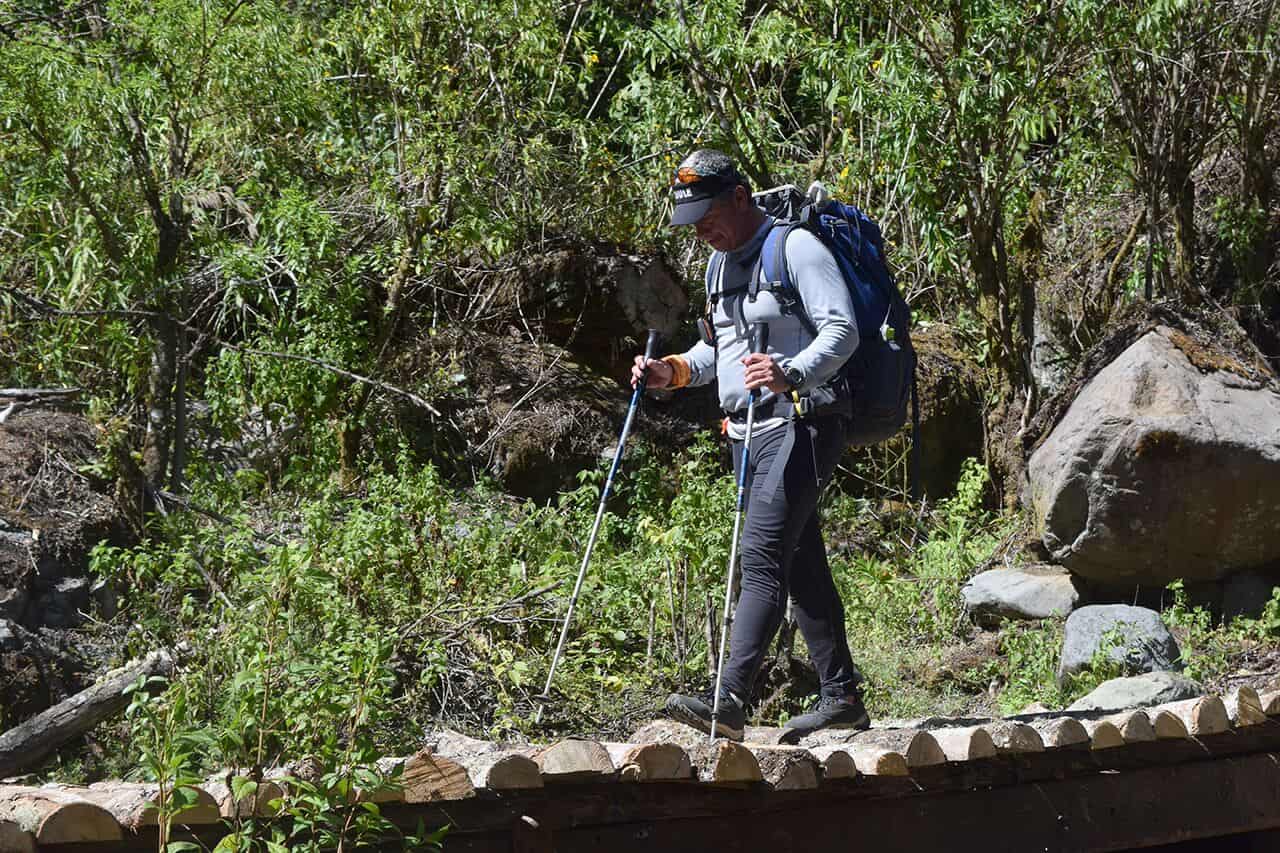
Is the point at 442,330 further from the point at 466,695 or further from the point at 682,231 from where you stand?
the point at 466,695

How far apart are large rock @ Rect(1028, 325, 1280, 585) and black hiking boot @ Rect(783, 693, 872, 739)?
3.93 meters

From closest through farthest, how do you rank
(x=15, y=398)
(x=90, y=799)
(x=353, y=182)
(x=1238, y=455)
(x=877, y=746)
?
1. (x=90, y=799)
2. (x=877, y=746)
3. (x=1238, y=455)
4. (x=15, y=398)
5. (x=353, y=182)

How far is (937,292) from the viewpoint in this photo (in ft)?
38.2

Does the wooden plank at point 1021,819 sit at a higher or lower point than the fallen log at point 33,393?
higher

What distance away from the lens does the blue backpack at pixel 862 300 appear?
15.4 ft

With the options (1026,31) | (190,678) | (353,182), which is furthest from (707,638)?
(353,182)

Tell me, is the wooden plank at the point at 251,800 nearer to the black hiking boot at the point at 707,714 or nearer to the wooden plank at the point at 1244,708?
the black hiking boot at the point at 707,714

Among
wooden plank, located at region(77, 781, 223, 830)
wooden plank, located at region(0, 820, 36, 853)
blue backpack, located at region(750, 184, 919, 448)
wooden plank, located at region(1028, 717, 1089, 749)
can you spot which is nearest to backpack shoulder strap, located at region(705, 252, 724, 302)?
blue backpack, located at region(750, 184, 919, 448)

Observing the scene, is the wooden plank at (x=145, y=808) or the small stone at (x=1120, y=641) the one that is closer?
the wooden plank at (x=145, y=808)

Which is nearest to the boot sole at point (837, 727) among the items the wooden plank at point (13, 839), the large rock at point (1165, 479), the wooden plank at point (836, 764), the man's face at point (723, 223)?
the wooden plank at point (836, 764)

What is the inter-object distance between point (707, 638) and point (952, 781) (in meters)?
2.76

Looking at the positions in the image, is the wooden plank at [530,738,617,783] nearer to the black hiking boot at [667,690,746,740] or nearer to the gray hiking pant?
the black hiking boot at [667,690,746,740]

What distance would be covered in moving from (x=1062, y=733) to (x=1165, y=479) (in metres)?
4.16

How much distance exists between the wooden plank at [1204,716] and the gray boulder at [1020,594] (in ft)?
12.6
